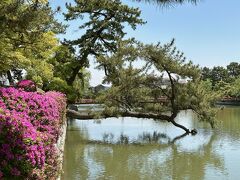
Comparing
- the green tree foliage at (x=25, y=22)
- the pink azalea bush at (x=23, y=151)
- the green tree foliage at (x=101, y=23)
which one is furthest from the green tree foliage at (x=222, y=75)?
the pink azalea bush at (x=23, y=151)

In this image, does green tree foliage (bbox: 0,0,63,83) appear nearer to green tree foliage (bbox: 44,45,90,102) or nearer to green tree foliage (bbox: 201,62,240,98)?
green tree foliage (bbox: 44,45,90,102)

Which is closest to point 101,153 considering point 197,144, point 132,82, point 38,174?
point 197,144

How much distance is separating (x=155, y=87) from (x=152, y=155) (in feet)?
23.7

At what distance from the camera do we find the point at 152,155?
16094 mm

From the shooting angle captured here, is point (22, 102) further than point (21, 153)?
Yes

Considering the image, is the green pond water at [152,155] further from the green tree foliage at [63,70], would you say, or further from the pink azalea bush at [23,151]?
the pink azalea bush at [23,151]

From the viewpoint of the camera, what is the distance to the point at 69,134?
74.6ft

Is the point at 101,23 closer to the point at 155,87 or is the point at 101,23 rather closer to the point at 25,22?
the point at 155,87

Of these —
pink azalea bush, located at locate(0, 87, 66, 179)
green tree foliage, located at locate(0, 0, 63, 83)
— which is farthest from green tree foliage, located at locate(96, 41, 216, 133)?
pink azalea bush, located at locate(0, 87, 66, 179)

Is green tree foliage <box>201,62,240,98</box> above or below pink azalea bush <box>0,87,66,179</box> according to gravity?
above

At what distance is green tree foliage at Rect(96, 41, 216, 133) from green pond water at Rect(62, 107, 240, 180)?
4.35 feet

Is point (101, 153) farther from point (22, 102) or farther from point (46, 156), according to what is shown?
point (46, 156)

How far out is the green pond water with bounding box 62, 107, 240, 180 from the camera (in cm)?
1255

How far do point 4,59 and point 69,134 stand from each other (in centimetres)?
780
